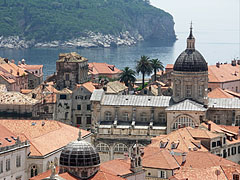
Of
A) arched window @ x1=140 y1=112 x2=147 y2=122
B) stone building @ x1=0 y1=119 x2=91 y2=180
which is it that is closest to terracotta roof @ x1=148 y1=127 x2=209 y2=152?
stone building @ x1=0 y1=119 x2=91 y2=180

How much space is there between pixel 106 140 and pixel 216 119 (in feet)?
63.8

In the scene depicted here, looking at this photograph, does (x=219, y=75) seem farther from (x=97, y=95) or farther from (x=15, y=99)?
(x=15, y=99)

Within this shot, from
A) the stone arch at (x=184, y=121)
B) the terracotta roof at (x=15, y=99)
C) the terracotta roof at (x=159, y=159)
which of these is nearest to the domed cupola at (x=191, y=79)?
the stone arch at (x=184, y=121)

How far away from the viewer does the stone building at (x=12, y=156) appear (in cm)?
9850

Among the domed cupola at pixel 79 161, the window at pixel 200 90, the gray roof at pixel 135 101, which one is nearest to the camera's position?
the domed cupola at pixel 79 161

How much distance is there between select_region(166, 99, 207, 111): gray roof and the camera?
136125mm

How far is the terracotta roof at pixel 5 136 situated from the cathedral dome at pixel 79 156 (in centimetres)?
2014

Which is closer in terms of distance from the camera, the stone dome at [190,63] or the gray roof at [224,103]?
the gray roof at [224,103]

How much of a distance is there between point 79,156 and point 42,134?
34574 mm

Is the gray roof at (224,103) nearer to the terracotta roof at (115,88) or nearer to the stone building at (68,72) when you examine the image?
A: the terracotta roof at (115,88)

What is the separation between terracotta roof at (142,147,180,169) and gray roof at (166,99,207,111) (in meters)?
26.7

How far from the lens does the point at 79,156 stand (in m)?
80.0

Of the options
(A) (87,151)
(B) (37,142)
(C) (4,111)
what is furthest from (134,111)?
(A) (87,151)

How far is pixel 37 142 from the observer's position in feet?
359
